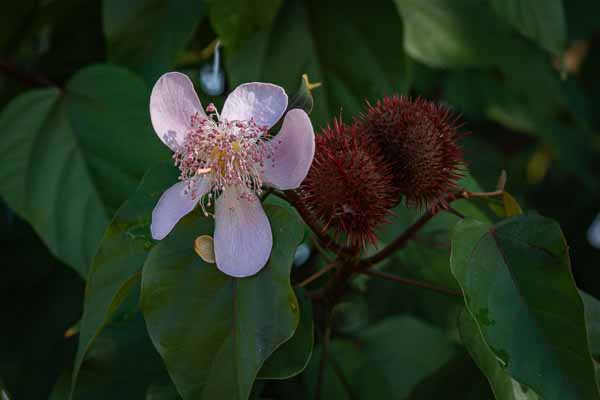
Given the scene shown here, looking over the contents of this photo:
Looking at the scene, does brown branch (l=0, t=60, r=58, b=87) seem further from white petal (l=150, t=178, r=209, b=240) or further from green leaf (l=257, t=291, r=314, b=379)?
green leaf (l=257, t=291, r=314, b=379)

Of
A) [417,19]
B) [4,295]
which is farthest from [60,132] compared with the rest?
[417,19]

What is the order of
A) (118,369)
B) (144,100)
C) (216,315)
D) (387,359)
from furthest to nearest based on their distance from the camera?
(387,359) → (144,100) → (118,369) → (216,315)

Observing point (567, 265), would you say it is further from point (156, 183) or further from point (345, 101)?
point (345, 101)

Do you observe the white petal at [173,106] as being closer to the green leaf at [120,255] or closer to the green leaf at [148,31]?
the green leaf at [120,255]

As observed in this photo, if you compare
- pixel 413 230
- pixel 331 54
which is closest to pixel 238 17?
pixel 331 54

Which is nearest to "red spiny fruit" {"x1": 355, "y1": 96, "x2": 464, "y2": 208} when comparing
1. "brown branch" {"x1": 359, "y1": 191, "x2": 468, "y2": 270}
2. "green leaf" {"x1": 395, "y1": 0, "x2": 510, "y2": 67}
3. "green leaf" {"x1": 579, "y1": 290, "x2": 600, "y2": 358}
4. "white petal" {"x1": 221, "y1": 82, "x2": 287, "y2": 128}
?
"brown branch" {"x1": 359, "y1": 191, "x2": 468, "y2": 270}

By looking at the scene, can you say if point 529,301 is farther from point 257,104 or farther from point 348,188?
point 257,104

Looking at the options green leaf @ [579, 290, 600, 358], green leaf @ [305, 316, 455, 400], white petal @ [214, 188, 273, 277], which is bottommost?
green leaf @ [305, 316, 455, 400]
